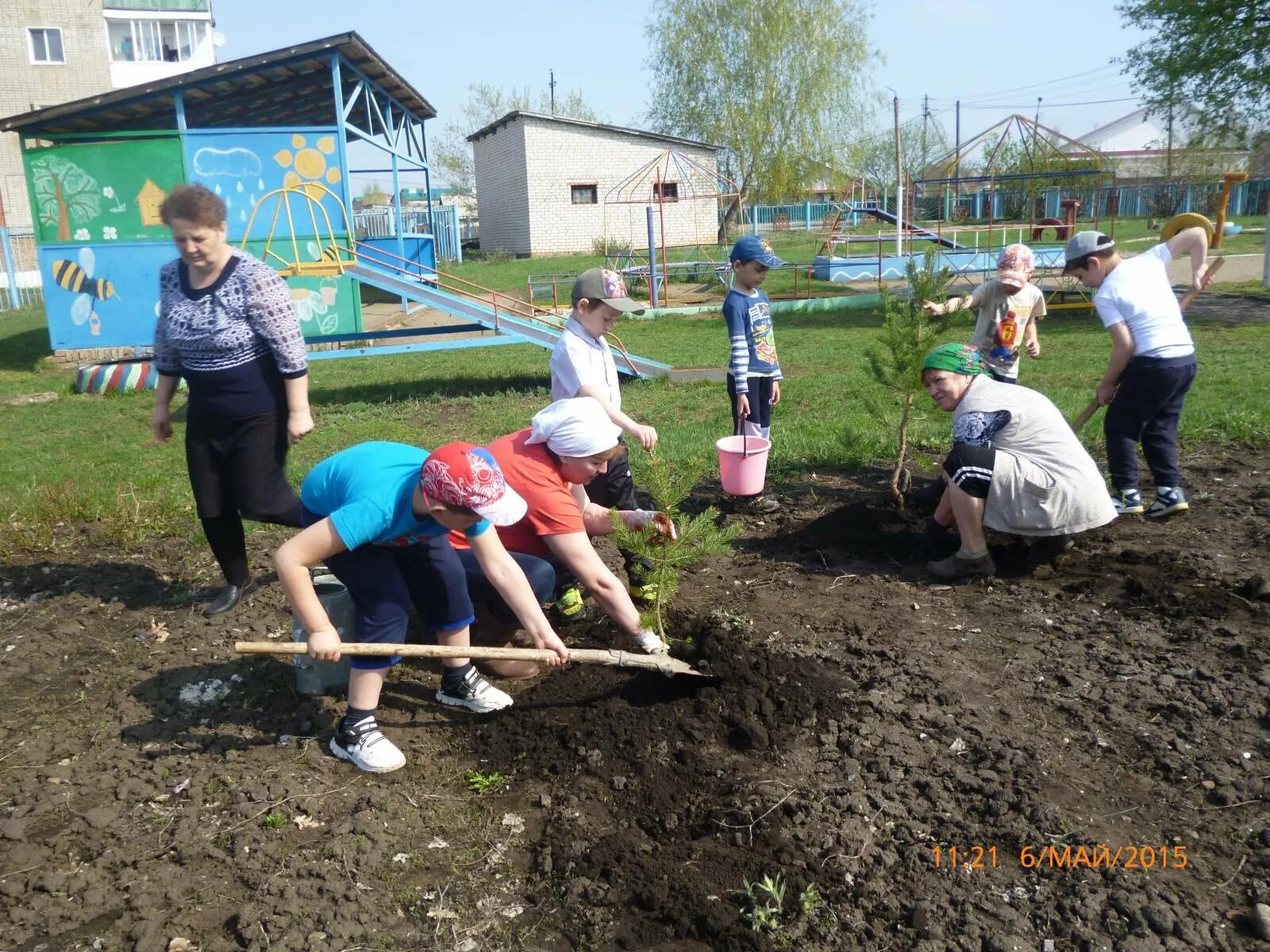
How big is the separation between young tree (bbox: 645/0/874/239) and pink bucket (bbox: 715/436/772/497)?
30.5 m

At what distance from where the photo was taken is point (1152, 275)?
526cm

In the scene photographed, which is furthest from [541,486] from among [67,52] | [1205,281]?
[67,52]

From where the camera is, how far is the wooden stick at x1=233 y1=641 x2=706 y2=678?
9.70 ft

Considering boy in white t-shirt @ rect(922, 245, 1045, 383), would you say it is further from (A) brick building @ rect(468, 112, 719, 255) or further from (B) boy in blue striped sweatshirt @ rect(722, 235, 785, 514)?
(A) brick building @ rect(468, 112, 719, 255)

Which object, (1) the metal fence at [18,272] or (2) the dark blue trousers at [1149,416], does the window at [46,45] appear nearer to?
(1) the metal fence at [18,272]

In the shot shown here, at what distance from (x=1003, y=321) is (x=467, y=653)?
13.9 ft

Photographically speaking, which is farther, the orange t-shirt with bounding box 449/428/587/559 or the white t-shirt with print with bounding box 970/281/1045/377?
the white t-shirt with print with bounding box 970/281/1045/377

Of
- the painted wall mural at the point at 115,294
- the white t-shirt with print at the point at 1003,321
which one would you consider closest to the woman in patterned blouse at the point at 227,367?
the white t-shirt with print at the point at 1003,321

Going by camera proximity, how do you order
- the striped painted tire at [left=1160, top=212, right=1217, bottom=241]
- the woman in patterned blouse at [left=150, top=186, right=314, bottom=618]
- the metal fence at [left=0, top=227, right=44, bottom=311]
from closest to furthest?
the woman in patterned blouse at [left=150, top=186, right=314, bottom=618], the striped painted tire at [left=1160, top=212, right=1217, bottom=241], the metal fence at [left=0, top=227, right=44, bottom=311]

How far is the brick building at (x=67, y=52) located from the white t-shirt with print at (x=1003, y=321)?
124ft

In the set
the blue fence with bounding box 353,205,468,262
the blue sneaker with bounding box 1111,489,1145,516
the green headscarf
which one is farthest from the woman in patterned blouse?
the blue fence with bounding box 353,205,468,262

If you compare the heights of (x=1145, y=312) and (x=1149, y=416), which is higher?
(x=1145, y=312)

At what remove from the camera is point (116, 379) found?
36.1 feet

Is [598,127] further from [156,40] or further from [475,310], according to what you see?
[475,310]
